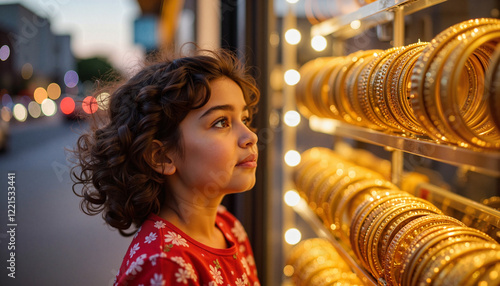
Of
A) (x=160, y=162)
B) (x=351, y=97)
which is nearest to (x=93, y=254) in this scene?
(x=160, y=162)

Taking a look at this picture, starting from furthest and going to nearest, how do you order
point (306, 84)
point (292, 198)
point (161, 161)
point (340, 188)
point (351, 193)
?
point (292, 198) → point (306, 84) → point (340, 188) → point (351, 193) → point (161, 161)

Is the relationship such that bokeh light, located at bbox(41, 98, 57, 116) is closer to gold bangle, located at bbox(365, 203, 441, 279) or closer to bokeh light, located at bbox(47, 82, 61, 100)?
bokeh light, located at bbox(47, 82, 61, 100)

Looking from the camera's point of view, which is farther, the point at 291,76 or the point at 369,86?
the point at 291,76

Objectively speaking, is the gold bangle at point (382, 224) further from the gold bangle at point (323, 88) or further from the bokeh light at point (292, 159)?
the bokeh light at point (292, 159)

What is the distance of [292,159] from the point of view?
2166 millimetres

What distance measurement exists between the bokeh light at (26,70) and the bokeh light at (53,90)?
110 mm

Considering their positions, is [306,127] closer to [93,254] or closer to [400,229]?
[93,254]

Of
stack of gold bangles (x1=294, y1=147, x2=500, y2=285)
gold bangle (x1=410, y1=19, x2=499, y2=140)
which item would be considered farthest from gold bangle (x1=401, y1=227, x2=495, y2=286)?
gold bangle (x1=410, y1=19, x2=499, y2=140)

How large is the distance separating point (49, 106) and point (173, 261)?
1365mm

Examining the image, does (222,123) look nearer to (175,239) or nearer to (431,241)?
(175,239)

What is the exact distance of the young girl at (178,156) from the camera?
3.66 feet

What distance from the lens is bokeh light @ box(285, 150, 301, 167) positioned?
2.16 metres

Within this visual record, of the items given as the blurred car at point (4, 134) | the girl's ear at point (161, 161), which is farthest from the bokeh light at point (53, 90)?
the girl's ear at point (161, 161)

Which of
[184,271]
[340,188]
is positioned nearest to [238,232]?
[340,188]
